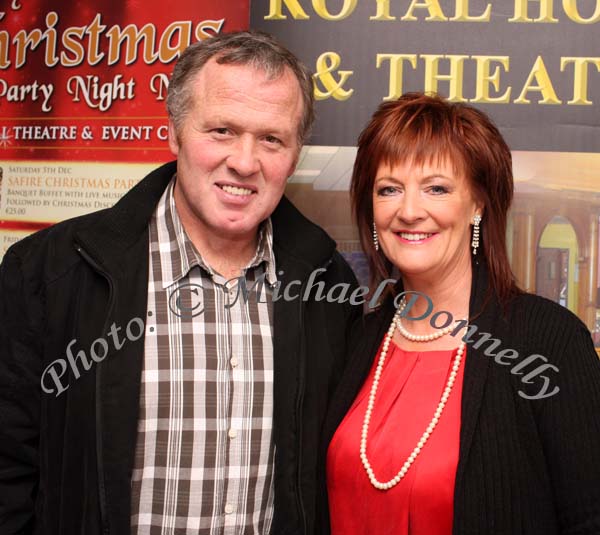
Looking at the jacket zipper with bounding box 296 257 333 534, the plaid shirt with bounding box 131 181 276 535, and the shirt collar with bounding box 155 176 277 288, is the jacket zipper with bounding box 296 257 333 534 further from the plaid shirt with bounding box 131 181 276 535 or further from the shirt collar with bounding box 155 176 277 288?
the shirt collar with bounding box 155 176 277 288

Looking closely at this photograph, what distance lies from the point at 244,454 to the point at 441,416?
0.45m

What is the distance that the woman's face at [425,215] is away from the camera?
170 cm

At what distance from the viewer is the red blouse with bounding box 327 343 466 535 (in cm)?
159

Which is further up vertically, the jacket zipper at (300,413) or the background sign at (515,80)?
the background sign at (515,80)

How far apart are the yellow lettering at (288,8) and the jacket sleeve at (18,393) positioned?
3.44ft

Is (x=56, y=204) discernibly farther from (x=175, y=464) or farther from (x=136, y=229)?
(x=175, y=464)

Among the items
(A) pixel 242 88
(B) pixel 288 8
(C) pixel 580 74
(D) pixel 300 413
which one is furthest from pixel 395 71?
(D) pixel 300 413

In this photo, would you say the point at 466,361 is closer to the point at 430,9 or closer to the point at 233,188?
the point at 233,188

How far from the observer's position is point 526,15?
2.11m

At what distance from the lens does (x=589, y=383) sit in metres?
1.57

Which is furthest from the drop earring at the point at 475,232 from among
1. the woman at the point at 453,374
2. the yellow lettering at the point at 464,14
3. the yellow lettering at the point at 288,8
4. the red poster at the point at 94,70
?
the red poster at the point at 94,70

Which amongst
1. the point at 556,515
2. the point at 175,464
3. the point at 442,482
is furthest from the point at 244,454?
the point at 556,515

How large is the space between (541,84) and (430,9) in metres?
0.38

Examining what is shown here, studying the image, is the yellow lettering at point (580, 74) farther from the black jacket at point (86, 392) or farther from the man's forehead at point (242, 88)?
the black jacket at point (86, 392)
